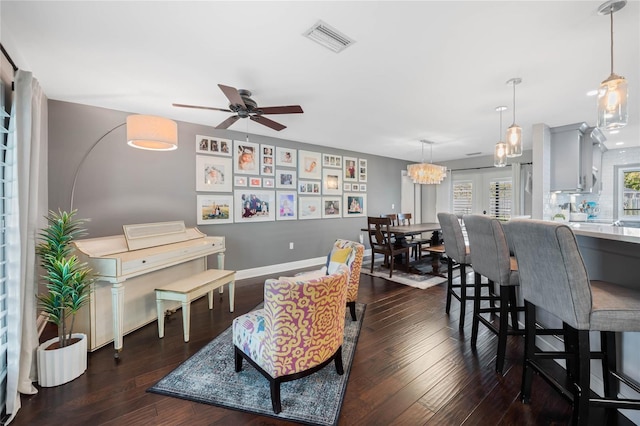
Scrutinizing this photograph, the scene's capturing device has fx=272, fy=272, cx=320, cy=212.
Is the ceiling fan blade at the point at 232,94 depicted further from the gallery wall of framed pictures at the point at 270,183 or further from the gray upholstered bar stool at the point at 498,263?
the gray upholstered bar stool at the point at 498,263

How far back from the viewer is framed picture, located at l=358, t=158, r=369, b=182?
646cm

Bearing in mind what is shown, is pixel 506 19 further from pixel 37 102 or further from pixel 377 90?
pixel 37 102

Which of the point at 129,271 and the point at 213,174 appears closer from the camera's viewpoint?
the point at 129,271

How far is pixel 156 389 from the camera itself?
6.22ft

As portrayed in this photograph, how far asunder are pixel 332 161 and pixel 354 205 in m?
1.19

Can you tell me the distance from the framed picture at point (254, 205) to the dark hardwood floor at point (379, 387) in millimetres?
2009

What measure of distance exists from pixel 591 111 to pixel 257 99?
425 cm

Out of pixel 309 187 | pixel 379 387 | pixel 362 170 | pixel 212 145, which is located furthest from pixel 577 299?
pixel 362 170

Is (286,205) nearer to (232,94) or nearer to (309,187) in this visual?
(309,187)

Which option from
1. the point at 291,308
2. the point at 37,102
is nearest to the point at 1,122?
the point at 37,102

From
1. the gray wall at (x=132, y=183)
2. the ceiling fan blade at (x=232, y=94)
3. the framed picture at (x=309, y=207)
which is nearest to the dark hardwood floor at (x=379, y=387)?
the gray wall at (x=132, y=183)

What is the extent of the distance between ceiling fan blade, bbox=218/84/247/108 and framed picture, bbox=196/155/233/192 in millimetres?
1924

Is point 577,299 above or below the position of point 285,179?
below

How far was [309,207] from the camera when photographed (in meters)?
5.51
